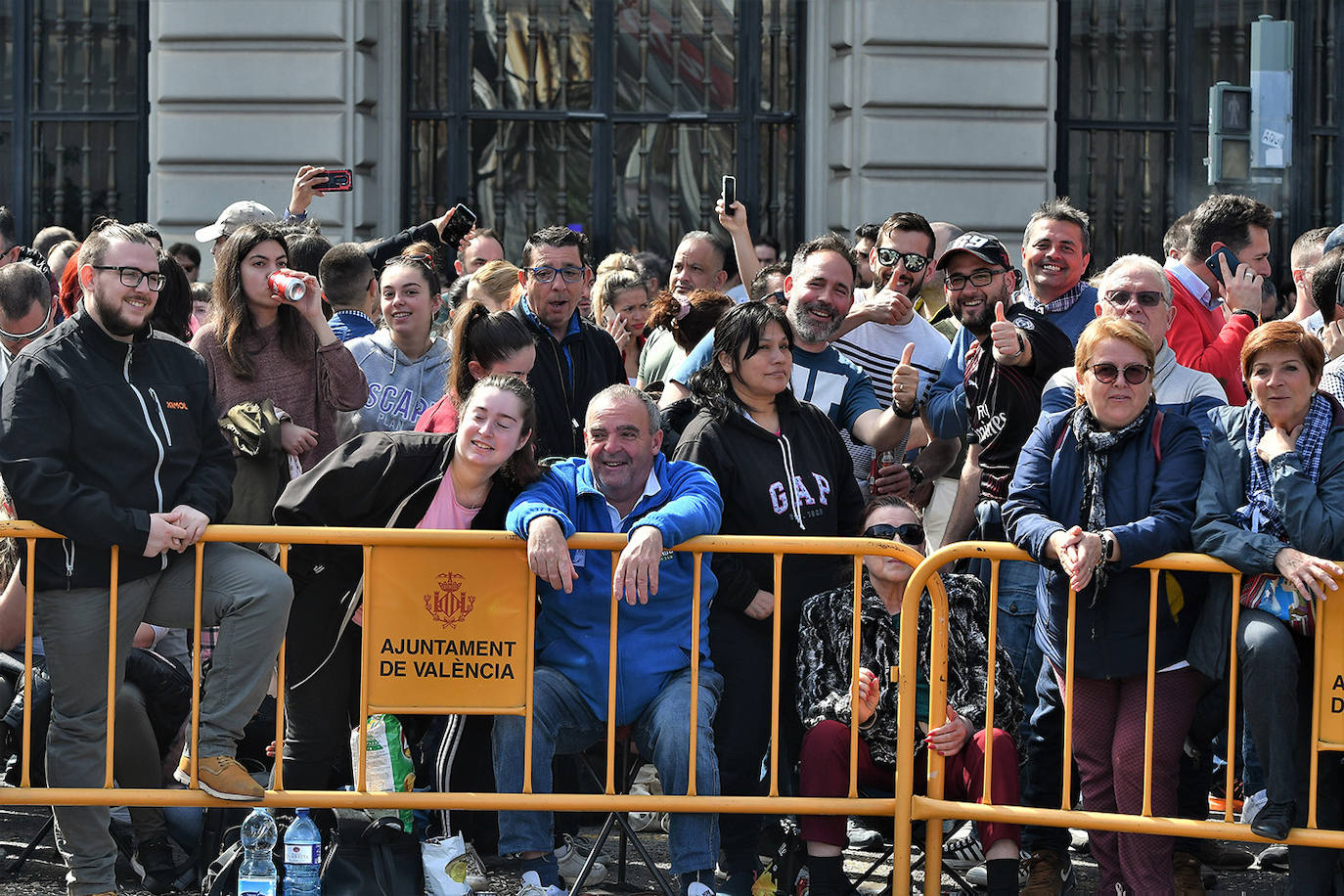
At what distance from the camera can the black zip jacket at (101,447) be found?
5.53m

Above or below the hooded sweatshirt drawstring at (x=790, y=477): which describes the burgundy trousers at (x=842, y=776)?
below

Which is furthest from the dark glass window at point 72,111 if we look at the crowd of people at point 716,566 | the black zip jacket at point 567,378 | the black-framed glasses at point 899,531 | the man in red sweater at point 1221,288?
the black-framed glasses at point 899,531

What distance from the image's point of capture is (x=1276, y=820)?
18.4 ft

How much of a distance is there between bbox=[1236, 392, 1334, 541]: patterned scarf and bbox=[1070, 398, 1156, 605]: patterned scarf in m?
0.37

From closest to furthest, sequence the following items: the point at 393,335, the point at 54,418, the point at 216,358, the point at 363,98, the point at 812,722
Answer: the point at 54,418
the point at 812,722
the point at 216,358
the point at 393,335
the point at 363,98

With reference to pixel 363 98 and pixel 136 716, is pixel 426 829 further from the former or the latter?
pixel 363 98

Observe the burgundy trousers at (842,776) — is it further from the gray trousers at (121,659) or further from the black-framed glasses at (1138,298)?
the gray trousers at (121,659)

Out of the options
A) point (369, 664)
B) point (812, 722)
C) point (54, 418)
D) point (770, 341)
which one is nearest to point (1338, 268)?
point (770, 341)

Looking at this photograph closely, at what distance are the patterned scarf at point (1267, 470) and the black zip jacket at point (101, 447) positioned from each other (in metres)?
3.28

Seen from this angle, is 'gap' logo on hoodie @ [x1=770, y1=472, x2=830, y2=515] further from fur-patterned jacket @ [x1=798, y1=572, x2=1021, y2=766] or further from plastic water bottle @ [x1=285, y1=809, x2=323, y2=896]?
plastic water bottle @ [x1=285, y1=809, x2=323, y2=896]

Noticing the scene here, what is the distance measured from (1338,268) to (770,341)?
2.40 metres

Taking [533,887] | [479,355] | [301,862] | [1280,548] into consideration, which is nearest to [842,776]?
[533,887]

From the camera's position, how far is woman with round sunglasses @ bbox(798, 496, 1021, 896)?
231 inches

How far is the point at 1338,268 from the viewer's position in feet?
23.4
